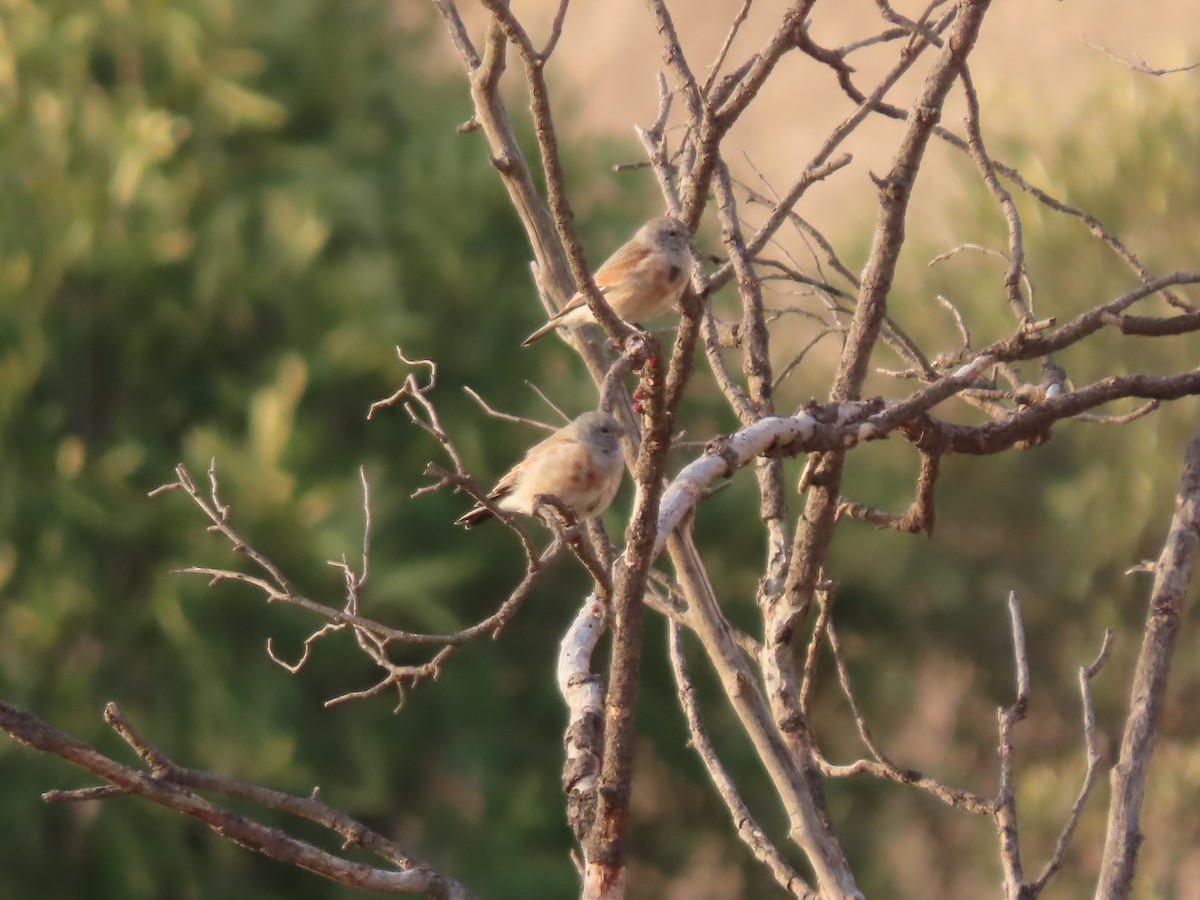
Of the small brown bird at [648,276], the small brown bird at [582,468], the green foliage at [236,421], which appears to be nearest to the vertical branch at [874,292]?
the small brown bird at [582,468]

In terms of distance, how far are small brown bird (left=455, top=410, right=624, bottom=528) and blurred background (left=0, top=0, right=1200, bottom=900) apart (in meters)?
5.64

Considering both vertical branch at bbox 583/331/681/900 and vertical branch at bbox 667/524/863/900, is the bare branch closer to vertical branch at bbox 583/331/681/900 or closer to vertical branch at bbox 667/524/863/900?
vertical branch at bbox 583/331/681/900

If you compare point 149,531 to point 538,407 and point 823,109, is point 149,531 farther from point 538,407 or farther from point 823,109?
point 823,109

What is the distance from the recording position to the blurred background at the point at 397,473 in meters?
10.7

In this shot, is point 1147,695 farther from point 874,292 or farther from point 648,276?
point 648,276

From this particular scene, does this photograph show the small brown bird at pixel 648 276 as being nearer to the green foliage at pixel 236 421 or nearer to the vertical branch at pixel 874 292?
Answer: the vertical branch at pixel 874 292

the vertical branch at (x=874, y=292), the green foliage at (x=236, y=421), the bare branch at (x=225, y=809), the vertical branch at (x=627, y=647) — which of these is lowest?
the bare branch at (x=225, y=809)

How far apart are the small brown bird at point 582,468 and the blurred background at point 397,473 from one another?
564cm

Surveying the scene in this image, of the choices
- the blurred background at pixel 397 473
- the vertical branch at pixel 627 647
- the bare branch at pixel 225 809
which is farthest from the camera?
the blurred background at pixel 397 473

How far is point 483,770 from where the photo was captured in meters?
11.4

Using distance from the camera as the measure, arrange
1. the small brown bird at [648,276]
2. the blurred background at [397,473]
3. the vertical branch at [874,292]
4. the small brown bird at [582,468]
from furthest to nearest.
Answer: the blurred background at [397,473], the small brown bird at [648,276], the small brown bird at [582,468], the vertical branch at [874,292]

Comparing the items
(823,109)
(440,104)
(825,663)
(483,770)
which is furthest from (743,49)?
(483,770)

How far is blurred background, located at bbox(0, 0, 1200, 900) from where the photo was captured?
10688 mm

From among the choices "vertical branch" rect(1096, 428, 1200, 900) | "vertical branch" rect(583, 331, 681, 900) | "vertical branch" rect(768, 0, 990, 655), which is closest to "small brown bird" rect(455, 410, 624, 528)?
"vertical branch" rect(768, 0, 990, 655)
